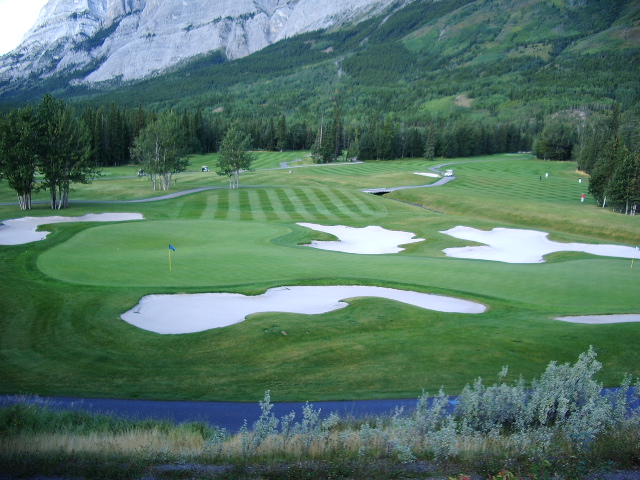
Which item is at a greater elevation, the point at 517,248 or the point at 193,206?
the point at 193,206

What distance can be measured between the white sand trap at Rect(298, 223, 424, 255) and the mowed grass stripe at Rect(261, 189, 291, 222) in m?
5.80

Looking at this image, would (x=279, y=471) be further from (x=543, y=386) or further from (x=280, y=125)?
(x=280, y=125)

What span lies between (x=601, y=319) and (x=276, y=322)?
10.9m

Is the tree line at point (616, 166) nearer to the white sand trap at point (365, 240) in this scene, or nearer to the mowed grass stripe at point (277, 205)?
the white sand trap at point (365, 240)

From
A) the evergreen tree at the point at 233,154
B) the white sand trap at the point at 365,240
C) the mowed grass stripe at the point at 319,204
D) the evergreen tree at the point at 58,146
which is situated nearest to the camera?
the white sand trap at the point at 365,240

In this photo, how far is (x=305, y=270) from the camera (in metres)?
21.7

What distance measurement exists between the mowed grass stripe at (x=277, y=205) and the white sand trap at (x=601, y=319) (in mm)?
31828

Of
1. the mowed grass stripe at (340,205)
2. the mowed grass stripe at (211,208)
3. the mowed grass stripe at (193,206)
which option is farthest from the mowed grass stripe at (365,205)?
the mowed grass stripe at (193,206)

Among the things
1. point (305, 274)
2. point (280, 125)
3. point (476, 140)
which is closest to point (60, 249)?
point (305, 274)

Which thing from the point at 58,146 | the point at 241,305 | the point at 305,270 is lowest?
the point at 241,305

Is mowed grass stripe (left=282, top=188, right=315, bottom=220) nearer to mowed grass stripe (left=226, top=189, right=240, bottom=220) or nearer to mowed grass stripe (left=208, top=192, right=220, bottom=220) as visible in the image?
mowed grass stripe (left=226, top=189, right=240, bottom=220)

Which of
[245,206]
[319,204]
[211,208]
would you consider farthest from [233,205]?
[319,204]

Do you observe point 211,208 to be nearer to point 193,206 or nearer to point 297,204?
point 193,206

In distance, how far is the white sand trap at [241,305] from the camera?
47.2 feet
